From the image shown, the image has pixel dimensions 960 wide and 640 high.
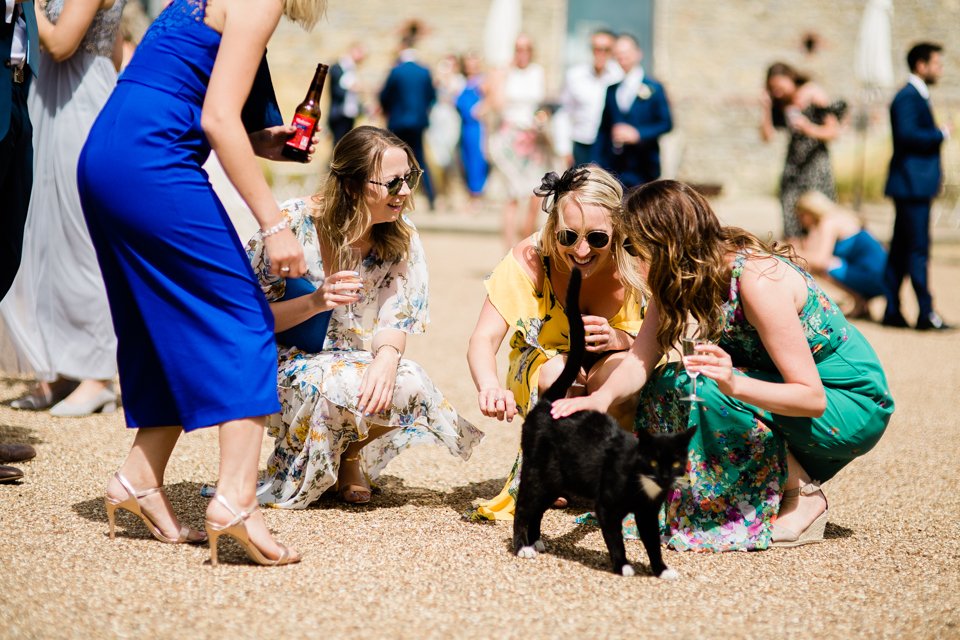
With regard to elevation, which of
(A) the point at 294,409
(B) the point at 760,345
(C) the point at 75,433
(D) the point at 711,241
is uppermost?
(D) the point at 711,241

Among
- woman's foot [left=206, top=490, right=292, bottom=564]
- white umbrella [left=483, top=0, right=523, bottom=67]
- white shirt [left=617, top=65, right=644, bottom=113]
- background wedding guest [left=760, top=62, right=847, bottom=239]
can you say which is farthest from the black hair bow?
white umbrella [left=483, top=0, right=523, bottom=67]

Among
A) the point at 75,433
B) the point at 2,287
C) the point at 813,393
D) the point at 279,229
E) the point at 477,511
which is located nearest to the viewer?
the point at 279,229

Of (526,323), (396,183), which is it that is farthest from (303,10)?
(526,323)

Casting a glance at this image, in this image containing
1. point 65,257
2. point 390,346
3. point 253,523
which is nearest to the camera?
point 253,523

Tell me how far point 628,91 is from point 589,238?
576 centimetres

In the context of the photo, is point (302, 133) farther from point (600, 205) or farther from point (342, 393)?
point (600, 205)

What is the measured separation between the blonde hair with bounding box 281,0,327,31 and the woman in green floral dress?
3.73 feet

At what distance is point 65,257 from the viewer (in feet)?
16.8

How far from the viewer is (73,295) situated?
16.8 ft

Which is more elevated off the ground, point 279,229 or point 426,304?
point 279,229

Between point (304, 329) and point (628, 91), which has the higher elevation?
point (628, 91)

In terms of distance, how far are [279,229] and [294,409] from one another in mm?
934

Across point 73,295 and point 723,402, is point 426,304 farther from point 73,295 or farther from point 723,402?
point 73,295

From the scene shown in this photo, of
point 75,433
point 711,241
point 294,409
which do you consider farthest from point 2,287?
point 711,241
